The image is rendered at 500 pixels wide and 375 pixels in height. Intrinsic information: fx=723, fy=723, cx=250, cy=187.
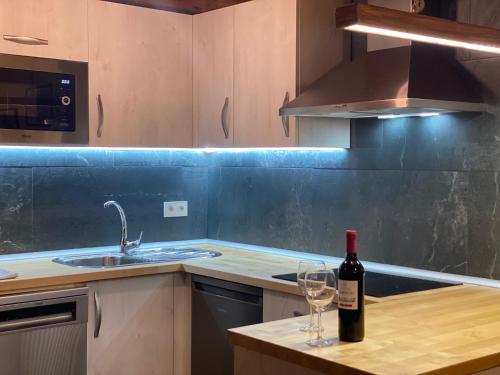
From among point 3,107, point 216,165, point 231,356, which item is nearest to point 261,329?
point 231,356

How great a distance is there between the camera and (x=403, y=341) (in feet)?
6.79

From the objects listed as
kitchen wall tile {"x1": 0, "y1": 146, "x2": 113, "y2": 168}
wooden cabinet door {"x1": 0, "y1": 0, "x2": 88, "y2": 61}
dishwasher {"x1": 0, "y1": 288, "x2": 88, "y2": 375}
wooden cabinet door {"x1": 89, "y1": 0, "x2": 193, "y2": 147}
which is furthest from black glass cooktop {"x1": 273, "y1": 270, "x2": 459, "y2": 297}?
wooden cabinet door {"x1": 0, "y1": 0, "x2": 88, "y2": 61}

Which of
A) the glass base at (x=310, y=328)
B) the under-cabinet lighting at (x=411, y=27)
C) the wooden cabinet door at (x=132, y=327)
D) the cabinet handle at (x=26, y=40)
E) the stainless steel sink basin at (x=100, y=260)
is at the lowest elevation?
the wooden cabinet door at (x=132, y=327)

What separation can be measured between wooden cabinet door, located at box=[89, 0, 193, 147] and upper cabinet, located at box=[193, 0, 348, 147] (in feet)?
0.33

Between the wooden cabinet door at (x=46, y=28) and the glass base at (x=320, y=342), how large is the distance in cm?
218

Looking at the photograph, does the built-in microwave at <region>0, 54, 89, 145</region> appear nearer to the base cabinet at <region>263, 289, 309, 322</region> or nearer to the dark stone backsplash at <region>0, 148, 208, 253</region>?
the dark stone backsplash at <region>0, 148, 208, 253</region>

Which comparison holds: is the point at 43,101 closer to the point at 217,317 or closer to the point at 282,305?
the point at 217,317

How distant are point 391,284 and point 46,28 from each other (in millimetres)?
2039

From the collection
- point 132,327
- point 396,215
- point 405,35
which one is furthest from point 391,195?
point 405,35

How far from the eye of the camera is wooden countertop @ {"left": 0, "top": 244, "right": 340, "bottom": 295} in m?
3.15

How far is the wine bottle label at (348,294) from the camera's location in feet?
6.55

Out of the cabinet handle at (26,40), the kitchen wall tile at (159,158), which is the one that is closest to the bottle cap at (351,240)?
the cabinet handle at (26,40)

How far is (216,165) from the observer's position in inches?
181

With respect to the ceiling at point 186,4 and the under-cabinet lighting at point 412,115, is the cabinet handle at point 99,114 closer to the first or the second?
the ceiling at point 186,4
